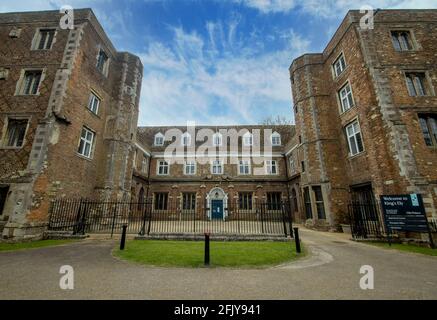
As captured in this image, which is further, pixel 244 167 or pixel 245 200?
pixel 244 167

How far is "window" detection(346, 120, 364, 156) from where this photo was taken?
1330 centimetres

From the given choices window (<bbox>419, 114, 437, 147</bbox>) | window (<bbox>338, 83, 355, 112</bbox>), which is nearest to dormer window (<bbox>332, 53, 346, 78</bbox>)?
window (<bbox>338, 83, 355, 112</bbox>)

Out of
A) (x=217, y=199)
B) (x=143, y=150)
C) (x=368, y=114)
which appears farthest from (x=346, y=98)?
(x=143, y=150)

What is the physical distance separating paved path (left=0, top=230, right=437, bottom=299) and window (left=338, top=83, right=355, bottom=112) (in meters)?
11.2

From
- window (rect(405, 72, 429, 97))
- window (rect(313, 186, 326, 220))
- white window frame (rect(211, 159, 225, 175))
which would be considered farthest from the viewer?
white window frame (rect(211, 159, 225, 175))

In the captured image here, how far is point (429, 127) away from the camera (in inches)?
451

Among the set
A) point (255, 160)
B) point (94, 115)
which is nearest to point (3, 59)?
point (94, 115)

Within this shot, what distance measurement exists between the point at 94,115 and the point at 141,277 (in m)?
14.0

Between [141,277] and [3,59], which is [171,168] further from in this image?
[141,277]

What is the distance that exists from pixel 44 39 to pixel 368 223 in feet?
82.3

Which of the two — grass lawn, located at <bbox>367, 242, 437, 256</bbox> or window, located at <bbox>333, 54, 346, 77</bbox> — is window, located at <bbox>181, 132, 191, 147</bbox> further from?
grass lawn, located at <bbox>367, 242, 437, 256</bbox>

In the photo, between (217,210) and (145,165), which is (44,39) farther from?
(217,210)
